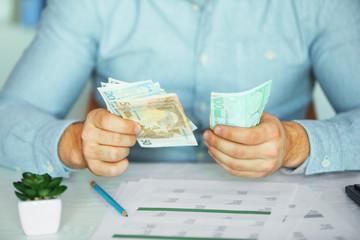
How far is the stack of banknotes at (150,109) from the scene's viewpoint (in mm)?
809

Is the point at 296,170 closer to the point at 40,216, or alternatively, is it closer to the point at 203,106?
the point at 203,106

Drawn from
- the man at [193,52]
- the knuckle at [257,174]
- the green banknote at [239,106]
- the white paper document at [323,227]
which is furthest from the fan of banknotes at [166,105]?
the man at [193,52]

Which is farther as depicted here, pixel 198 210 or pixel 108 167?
pixel 108 167

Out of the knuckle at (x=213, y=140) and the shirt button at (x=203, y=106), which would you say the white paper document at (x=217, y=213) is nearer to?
the knuckle at (x=213, y=140)

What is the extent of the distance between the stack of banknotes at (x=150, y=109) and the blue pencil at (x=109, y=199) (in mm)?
136

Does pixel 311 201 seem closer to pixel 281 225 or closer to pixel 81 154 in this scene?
pixel 281 225

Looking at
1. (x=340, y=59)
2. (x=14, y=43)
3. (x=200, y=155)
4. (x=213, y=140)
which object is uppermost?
(x=340, y=59)

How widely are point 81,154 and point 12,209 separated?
19 centimetres

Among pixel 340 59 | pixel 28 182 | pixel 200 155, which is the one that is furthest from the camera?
pixel 200 155

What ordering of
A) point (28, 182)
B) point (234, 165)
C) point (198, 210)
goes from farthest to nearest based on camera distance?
1. point (234, 165)
2. point (198, 210)
3. point (28, 182)

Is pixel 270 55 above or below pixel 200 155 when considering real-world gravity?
above

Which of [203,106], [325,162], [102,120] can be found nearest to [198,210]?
[102,120]

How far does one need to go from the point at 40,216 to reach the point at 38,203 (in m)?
0.03

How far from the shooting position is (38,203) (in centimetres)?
66
